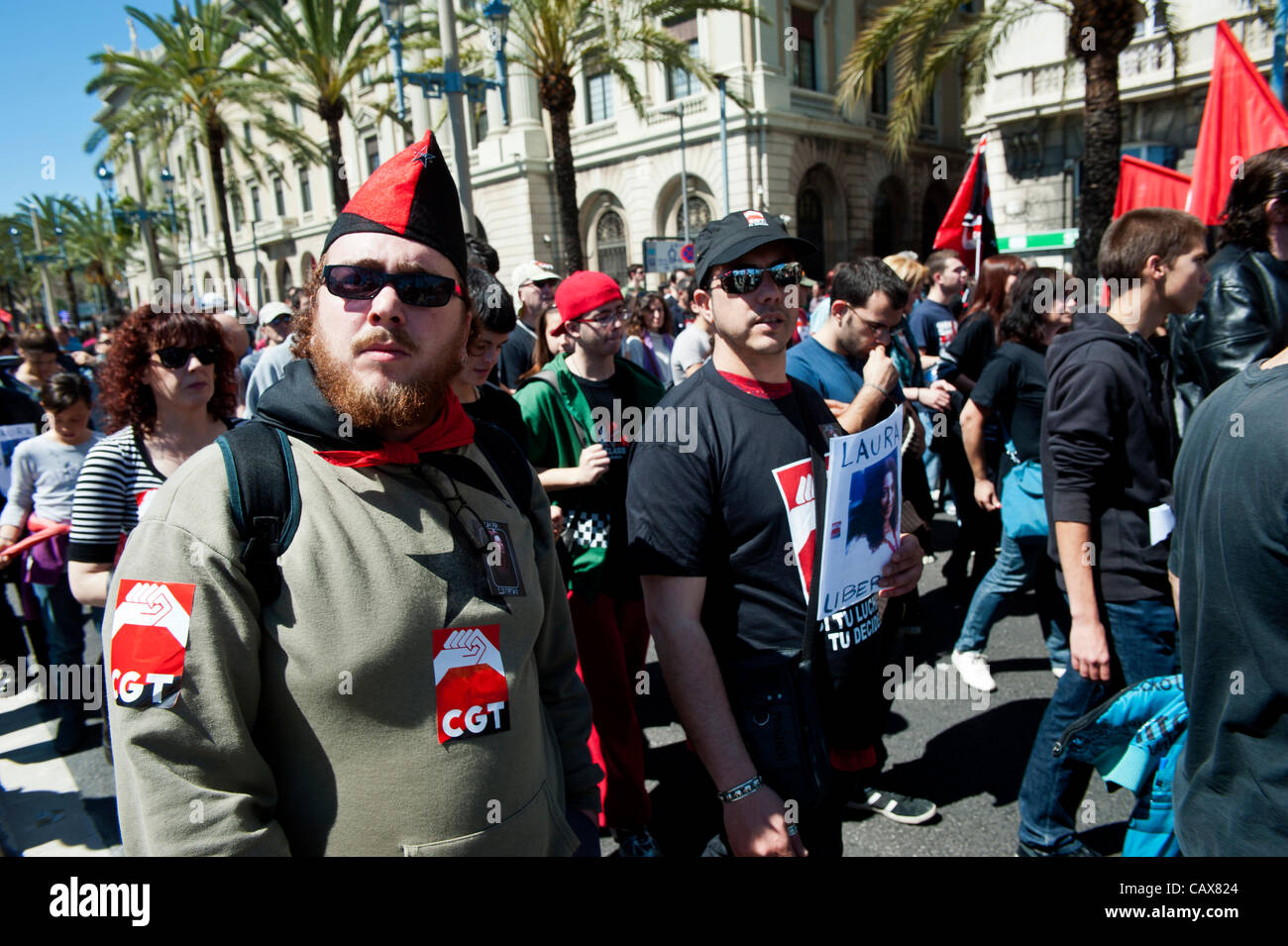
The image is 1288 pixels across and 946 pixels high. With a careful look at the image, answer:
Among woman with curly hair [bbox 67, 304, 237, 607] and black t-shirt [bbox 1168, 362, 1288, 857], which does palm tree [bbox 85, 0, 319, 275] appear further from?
black t-shirt [bbox 1168, 362, 1288, 857]

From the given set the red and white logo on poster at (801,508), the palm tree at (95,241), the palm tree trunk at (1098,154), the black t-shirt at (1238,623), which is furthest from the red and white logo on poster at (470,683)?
the palm tree at (95,241)

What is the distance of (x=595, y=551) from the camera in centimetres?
312

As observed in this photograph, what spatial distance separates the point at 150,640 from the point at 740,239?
1591mm

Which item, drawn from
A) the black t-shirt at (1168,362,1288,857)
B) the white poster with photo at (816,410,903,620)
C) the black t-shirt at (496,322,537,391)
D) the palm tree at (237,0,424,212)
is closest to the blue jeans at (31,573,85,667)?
the black t-shirt at (496,322,537,391)

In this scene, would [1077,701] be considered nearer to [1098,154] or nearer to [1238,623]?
[1238,623]

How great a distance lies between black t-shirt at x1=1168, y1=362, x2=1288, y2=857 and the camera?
4.57ft

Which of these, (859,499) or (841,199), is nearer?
(859,499)

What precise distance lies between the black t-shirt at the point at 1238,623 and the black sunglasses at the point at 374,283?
154cm

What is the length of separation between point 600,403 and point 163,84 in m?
23.1

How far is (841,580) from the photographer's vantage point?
193 centimetres

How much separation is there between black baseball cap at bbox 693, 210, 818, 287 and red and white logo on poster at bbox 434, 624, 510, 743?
3.84 ft
